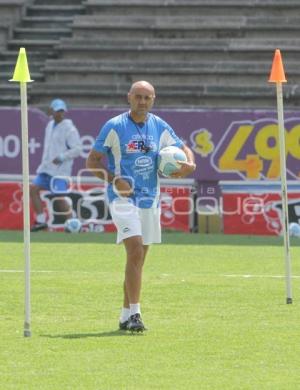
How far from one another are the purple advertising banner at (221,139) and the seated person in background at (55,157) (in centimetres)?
49

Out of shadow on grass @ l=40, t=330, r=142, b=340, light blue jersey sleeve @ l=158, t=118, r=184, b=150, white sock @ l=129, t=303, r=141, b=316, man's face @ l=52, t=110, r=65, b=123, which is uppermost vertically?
man's face @ l=52, t=110, r=65, b=123

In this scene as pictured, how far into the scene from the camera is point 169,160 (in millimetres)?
11391

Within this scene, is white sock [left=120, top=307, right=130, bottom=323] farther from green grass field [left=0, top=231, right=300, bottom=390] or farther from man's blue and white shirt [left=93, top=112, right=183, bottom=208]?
man's blue and white shirt [left=93, top=112, right=183, bottom=208]

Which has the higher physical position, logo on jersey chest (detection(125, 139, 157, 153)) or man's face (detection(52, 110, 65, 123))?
man's face (detection(52, 110, 65, 123))

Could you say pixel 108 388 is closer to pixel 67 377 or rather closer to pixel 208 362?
pixel 67 377

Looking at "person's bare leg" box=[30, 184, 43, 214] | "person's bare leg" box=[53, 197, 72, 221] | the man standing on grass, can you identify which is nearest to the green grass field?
the man standing on grass

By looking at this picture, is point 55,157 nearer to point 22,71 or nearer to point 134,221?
point 134,221

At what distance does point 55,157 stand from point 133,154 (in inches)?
473

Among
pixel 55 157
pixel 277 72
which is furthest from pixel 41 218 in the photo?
pixel 277 72

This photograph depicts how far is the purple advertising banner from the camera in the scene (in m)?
23.4

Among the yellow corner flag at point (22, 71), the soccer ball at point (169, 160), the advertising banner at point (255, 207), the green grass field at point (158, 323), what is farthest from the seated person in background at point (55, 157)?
the yellow corner flag at point (22, 71)

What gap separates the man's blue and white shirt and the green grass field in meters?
1.14

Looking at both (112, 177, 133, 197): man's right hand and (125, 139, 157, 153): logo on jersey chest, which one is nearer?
(112, 177, 133, 197): man's right hand

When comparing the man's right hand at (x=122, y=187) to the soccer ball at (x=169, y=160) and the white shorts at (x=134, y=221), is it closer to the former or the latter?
the white shorts at (x=134, y=221)
